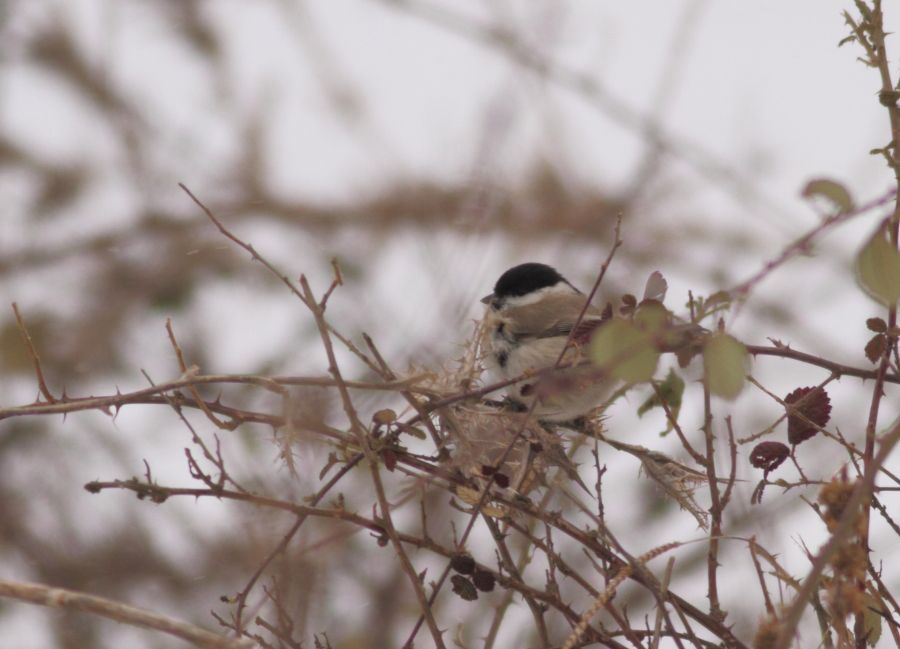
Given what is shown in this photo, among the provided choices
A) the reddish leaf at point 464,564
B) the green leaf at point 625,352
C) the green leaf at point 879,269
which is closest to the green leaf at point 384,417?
the reddish leaf at point 464,564

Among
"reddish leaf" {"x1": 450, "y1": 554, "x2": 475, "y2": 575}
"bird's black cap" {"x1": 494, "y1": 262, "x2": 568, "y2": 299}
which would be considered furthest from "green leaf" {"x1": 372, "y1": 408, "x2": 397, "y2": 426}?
"bird's black cap" {"x1": 494, "y1": 262, "x2": 568, "y2": 299}

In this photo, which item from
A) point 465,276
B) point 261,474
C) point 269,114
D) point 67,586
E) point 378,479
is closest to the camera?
point 378,479

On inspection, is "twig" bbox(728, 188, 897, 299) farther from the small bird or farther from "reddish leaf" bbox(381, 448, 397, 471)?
the small bird

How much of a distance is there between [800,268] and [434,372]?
8.21ft

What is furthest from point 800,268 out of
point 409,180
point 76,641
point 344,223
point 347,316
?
point 76,641

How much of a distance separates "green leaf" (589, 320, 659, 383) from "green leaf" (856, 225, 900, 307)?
144mm

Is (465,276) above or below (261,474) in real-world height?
above

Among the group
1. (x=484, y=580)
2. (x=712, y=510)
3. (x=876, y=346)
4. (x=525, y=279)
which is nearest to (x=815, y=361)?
(x=876, y=346)

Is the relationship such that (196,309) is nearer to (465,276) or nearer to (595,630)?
(465,276)

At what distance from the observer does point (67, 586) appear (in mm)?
3412

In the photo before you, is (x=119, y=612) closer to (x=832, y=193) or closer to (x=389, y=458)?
(x=389, y=458)

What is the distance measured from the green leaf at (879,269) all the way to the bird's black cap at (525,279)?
7.27 feet

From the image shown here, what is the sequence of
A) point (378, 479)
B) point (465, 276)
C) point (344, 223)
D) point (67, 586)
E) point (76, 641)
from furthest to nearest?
point (344, 223) < point (67, 586) < point (76, 641) < point (465, 276) < point (378, 479)

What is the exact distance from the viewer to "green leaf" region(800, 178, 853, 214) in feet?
2.53
